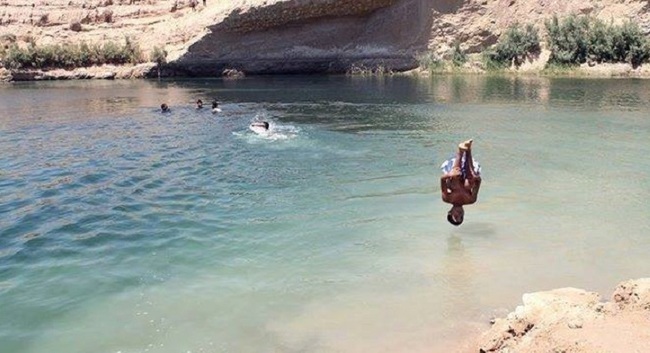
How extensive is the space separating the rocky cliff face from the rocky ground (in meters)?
44.4

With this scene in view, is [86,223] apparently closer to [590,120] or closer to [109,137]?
[109,137]

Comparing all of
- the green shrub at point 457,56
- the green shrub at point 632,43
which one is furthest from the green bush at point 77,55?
the green shrub at point 632,43

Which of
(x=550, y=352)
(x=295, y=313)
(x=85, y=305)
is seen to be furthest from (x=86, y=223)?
(x=550, y=352)

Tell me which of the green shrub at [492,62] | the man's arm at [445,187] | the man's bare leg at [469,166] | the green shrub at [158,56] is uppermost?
the green shrub at [158,56]

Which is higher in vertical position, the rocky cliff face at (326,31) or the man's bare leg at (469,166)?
the rocky cliff face at (326,31)

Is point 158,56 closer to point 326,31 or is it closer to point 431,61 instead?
point 326,31

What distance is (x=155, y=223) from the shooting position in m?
11.8

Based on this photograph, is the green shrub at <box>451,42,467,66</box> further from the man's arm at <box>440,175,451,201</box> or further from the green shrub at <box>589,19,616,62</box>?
the man's arm at <box>440,175,451,201</box>

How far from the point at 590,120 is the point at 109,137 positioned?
17.5 m

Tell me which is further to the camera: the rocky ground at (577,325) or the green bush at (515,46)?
the green bush at (515,46)

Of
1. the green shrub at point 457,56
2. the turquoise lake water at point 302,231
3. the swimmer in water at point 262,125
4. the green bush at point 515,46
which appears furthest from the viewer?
the green shrub at point 457,56

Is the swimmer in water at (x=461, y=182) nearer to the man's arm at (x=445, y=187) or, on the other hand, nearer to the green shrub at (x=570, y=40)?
the man's arm at (x=445, y=187)

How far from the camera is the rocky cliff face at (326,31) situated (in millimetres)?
49375

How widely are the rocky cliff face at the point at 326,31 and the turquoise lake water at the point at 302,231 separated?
2706 centimetres
